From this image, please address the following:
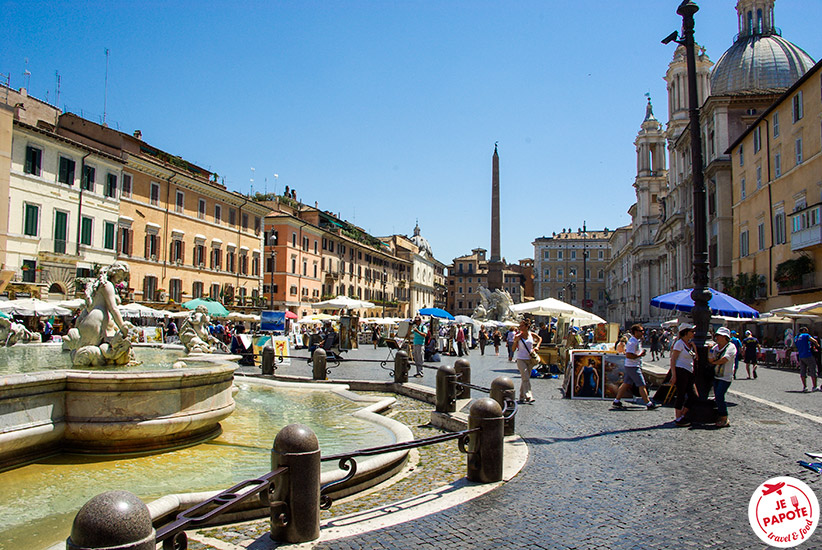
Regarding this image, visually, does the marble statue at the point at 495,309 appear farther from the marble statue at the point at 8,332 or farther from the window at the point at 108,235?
the marble statue at the point at 8,332

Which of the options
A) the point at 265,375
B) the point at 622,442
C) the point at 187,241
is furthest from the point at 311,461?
the point at 187,241

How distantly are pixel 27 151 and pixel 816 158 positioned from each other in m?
35.1

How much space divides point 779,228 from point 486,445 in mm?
32606

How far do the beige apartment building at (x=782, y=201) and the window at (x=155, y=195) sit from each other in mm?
32770

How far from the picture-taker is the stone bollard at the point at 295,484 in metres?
4.16

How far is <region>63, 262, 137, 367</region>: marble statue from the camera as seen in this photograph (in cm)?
750

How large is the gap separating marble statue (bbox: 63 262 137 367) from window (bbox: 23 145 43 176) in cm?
2326

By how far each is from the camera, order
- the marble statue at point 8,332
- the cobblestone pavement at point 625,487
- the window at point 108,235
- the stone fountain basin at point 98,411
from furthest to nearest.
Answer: the window at point 108,235, the marble statue at point 8,332, the stone fountain basin at point 98,411, the cobblestone pavement at point 625,487

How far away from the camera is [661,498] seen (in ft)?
17.2

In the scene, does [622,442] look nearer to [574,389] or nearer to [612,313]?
[574,389]

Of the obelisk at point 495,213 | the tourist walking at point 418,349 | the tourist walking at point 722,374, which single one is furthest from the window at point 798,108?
the obelisk at point 495,213

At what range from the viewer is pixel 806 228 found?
91.1 ft

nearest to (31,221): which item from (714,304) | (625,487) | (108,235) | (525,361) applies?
(108,235)

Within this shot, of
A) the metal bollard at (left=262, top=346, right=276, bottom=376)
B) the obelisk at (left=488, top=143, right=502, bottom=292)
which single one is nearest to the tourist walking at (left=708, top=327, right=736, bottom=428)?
the metal bollard at (left=262, top=346, right=276, bottom=376)
